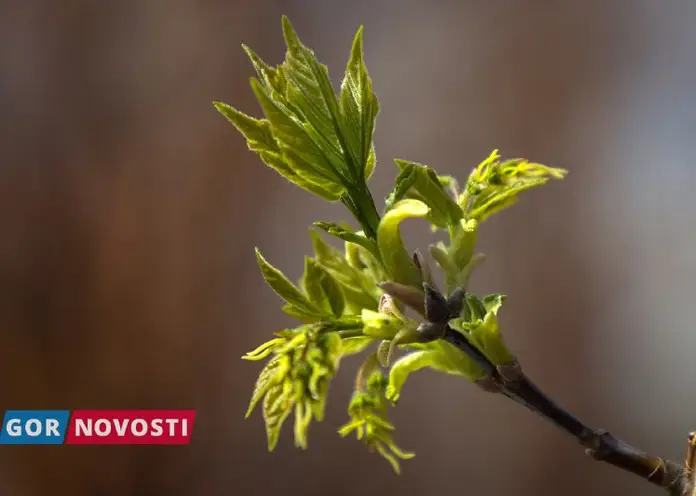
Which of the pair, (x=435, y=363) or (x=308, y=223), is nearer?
(x=435, y=363)

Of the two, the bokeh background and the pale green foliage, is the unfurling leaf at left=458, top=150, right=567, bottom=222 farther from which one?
the bokeh background

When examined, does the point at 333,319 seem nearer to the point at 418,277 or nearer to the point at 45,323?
the point at 418,277

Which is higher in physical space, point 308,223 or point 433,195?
point 308,223

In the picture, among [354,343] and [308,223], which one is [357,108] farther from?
[308,223]

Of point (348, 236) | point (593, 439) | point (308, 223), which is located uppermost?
point (308, 223)

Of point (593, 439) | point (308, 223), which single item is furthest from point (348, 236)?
point (308, 223)

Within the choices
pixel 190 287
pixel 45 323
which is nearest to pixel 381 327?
pixel 190 287
